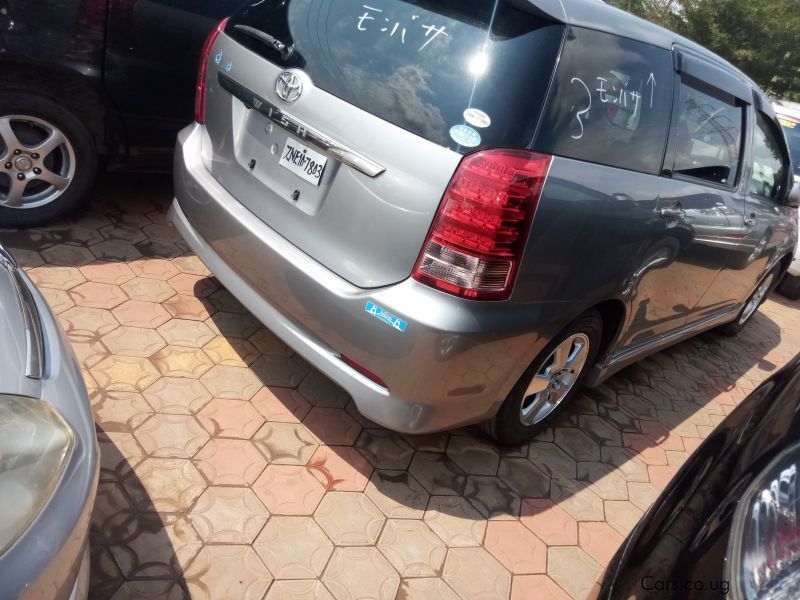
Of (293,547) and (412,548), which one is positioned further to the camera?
(412,548)

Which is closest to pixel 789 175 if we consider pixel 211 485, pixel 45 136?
pixel 211 485

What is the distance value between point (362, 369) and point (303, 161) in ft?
2.46

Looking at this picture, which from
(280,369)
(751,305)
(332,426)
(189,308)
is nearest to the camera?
(332,426)

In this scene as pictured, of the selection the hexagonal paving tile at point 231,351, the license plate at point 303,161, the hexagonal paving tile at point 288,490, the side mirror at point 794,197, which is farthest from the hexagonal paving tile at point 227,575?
the side mirror at point 794,197

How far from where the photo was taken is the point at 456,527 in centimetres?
233

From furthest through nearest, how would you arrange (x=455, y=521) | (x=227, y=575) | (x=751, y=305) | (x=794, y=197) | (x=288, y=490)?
1. (x=751, y=305)
2. (x=794, y=197)
3. (x=455, y=521)
4. (x=288, y=490)
5. (x=227, y=575)

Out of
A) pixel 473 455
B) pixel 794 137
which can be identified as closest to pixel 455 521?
pixel 473 455

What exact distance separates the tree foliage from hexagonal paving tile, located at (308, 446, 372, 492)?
76.5 ft

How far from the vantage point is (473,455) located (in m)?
2.70

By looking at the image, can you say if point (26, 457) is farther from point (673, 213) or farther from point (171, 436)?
point (673, 213)

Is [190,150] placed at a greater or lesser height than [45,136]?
greater

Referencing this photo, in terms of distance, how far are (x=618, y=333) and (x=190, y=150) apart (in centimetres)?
203

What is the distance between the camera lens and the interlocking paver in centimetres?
199

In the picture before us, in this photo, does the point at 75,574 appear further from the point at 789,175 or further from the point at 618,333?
the point at 789,175
